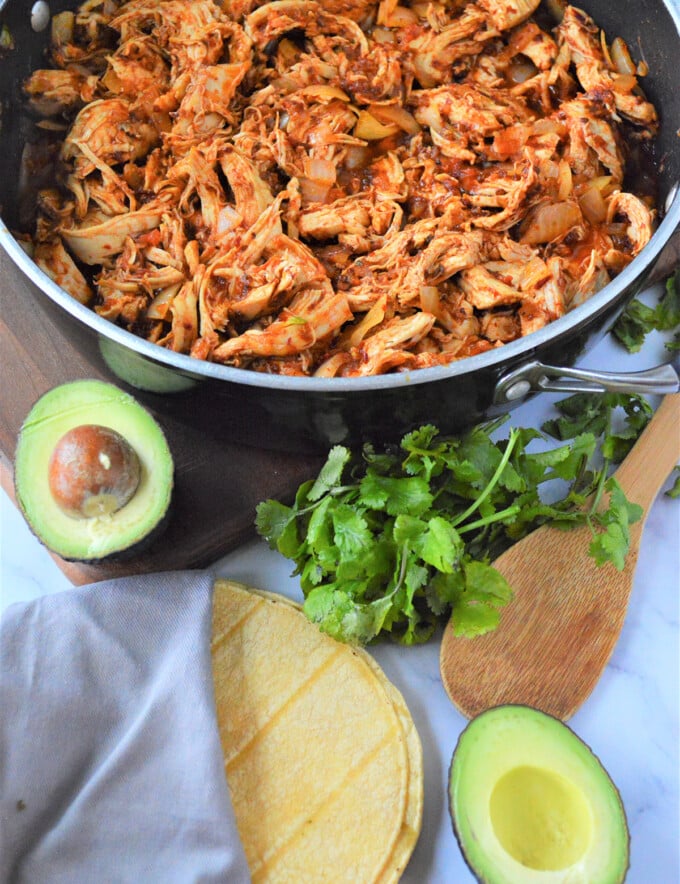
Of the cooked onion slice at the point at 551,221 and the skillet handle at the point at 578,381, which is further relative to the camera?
the cooked onion slice at the point at 551,221

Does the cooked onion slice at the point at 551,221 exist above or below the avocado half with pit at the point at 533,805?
above

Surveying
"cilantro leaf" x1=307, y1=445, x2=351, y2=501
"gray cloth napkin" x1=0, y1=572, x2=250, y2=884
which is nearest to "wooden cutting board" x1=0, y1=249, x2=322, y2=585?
"gray cloth napkin" x1=0, y1=572, x2=250, y2=884

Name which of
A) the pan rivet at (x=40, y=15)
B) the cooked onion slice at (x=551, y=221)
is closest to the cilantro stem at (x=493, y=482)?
the cooked onion slice at (x=551, y=221)

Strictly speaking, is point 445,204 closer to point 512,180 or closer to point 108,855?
point 512,180

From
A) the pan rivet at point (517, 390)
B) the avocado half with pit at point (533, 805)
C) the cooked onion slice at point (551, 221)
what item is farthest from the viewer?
the cooked onion slice at point (551, 221)

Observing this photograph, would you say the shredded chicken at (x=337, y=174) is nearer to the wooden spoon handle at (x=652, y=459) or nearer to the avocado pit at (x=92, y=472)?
the avocado pit at (x=92, y=472)

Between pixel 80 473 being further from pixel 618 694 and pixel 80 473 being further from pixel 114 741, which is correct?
pixel 618 694

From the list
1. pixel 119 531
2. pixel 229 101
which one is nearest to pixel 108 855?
pixel 119 531
